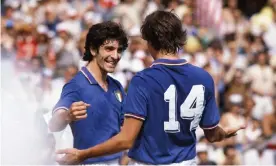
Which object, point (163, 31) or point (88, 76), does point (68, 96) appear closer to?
point (88, 76)

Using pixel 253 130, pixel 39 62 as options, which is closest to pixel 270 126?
pixel 253 130

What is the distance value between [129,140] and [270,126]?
818cm

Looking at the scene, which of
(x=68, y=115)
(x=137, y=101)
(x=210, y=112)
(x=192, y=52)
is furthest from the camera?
(x=192, y=52)

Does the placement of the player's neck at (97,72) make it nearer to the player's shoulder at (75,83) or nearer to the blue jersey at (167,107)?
the player's shoulder at (75,83)

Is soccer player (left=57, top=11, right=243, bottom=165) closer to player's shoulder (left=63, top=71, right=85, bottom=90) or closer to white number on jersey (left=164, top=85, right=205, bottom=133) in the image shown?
white number on jersey (left=164, top=85, right=205, bottom=133)

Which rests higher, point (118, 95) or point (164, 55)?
point (164, 55)

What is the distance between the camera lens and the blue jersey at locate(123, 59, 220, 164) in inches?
225

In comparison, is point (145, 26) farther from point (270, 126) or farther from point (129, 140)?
point (270, 126)

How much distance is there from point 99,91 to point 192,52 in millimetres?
8094

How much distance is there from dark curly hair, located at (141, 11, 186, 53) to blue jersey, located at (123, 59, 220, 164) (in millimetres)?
110

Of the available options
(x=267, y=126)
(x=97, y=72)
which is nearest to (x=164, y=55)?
(x=97, y=72)

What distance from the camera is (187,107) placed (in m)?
5.83

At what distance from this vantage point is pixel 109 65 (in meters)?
7.04

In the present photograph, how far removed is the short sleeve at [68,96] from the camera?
642 centimetres
